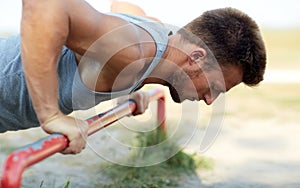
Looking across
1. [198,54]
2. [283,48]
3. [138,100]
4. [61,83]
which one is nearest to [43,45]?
[61,83]

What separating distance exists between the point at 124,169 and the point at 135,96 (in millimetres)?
669

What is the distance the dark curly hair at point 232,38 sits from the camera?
6.30ft

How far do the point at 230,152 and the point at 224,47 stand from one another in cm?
177

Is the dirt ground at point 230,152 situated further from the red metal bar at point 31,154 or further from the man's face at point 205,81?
the red metal bar at point 31,154

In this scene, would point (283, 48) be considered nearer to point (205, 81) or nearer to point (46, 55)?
point (205, 81)

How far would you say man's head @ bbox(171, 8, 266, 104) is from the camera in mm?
1917

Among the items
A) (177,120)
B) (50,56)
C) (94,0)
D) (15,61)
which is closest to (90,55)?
(50,56)

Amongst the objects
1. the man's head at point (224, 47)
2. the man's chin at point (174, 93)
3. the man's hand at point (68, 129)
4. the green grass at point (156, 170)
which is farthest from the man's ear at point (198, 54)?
the green grass at point (156, 170)

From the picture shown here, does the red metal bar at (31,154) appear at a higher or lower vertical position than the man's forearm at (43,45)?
lower

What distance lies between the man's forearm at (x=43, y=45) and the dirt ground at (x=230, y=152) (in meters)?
1.34

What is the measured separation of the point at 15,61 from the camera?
1951mm

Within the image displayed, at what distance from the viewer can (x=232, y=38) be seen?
1917 millimetres

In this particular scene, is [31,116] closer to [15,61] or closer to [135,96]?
[15,61]

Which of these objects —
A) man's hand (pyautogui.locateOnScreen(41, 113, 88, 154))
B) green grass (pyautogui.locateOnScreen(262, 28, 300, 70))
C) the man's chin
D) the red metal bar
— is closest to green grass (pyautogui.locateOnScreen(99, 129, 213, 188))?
the man's chin
